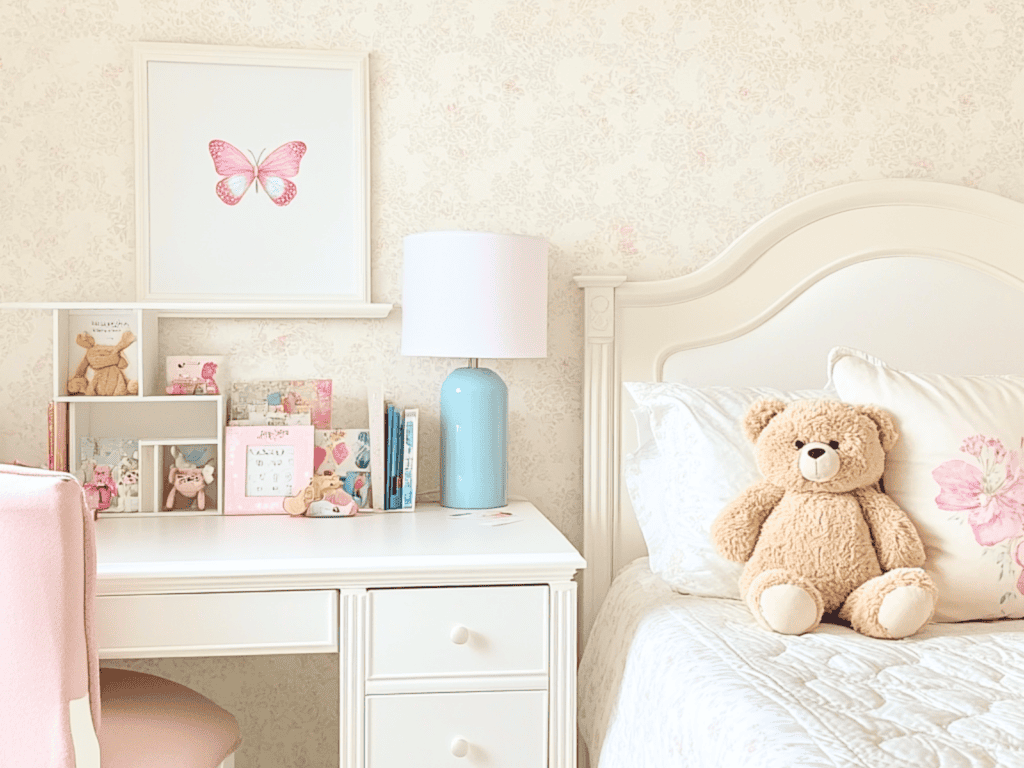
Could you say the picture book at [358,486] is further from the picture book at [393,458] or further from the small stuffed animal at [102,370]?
the small stuffed animal at [102,370]

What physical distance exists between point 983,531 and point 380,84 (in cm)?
150

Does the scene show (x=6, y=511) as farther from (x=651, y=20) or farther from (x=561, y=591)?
(x=651, y=20)

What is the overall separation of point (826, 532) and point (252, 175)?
1382 mm

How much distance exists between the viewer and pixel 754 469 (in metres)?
1.62

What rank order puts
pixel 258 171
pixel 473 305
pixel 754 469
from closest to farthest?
pixel 754 469
pixel 473 305
pixel 258 171

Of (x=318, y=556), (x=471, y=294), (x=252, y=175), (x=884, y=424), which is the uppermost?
(x=252, y=175)

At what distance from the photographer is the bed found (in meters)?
1.15

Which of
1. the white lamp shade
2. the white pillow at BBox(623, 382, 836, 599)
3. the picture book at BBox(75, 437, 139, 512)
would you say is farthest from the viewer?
the picture book at BBox(75, 437, 139, 512)

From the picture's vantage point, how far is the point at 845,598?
4.84ft


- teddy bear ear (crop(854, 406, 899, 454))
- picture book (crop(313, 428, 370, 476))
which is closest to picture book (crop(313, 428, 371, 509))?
picture book (crop(313, 428, 370, 476))

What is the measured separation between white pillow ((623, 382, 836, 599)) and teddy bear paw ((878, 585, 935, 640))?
10.4 inches

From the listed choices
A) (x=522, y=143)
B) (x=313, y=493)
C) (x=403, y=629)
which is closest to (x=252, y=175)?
(x=522, y=143)

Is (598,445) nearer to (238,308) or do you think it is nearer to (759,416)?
(759,416)

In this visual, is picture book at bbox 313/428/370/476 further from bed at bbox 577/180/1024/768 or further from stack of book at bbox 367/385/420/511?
bed at bbox 577/180/1024/768
